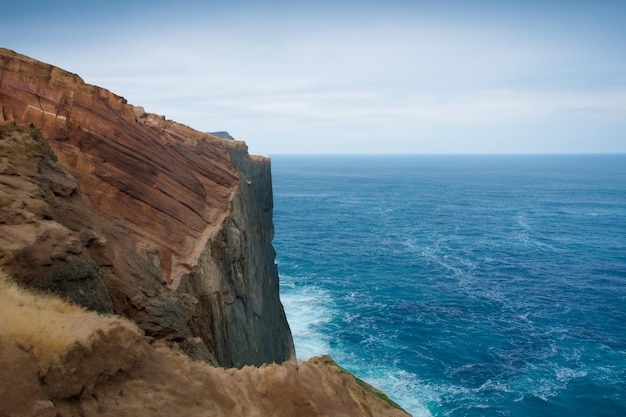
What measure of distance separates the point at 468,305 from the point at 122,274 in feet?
167

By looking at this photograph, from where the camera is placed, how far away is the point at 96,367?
11797 mm

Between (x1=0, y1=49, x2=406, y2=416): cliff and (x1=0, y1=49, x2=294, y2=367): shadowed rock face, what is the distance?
71 millimetres

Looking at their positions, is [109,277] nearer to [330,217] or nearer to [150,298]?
[150,298]

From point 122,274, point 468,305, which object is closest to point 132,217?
point 122,274

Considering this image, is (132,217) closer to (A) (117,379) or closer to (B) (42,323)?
(A) (117,379)

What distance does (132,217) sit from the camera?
24.6 m

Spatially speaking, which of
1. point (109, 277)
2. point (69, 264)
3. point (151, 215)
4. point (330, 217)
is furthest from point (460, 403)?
point (330, 217)

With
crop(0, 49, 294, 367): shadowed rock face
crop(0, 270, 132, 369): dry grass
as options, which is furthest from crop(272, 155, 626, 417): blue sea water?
crop(0, 270, 132, 369): dry grass

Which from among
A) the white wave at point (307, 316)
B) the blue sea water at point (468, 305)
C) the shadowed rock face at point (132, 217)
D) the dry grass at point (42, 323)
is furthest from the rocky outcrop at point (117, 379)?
the white wave at point (307, 316)

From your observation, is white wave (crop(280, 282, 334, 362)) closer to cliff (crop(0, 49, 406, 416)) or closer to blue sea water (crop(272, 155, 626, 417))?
blue sea water (crop(272, 155, 626, 417))

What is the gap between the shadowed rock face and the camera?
15.4m

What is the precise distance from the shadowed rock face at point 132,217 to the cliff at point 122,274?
71 millimetres

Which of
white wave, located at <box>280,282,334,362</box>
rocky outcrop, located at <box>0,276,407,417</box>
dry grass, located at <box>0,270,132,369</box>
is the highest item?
dry grass, located at <box>0,270,132,369</box>

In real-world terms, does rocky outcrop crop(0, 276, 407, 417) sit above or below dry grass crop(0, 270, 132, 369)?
below
